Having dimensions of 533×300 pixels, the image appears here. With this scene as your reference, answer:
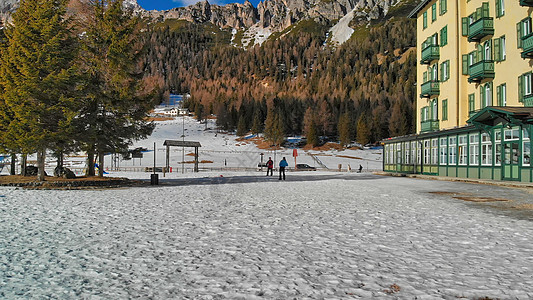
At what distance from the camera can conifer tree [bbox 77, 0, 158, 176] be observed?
21656mm

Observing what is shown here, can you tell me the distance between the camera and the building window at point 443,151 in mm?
29902

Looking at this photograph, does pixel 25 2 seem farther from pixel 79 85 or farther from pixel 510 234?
pixel 510 234

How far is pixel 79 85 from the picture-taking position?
824 inches

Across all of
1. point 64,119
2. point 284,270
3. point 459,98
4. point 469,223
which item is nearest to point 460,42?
point 459,98

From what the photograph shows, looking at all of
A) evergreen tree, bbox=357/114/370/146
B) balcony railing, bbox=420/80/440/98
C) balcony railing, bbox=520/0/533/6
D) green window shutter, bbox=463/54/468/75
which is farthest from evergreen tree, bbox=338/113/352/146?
balcony railing, bbox=520/0/533/6

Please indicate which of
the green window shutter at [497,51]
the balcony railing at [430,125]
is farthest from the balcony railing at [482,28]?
the balcony railing at [430,125]

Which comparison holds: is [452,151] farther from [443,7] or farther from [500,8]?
[443,7]

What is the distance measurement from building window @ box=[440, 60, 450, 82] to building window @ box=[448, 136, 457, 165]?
7.12 m

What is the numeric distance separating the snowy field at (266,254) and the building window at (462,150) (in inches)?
→ 686

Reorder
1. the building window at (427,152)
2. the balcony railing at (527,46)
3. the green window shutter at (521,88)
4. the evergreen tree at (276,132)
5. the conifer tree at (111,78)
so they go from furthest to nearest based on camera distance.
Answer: the evergreen tree at (276,132) → the building window at (427,152) → the green window shutter at (521,88) → the balcony railing at (527,46) → the conifer tree at (111,78)

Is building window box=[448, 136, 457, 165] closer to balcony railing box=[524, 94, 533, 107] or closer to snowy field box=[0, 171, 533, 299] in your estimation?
balcony railing box=[524, 94, 533, 107]

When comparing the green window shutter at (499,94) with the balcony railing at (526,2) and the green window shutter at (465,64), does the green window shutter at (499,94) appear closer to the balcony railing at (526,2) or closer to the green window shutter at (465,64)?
the green window shutter at (465,64)

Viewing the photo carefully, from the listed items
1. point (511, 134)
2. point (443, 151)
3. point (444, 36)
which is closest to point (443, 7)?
point (444, 36)

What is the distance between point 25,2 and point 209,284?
23017 mm
